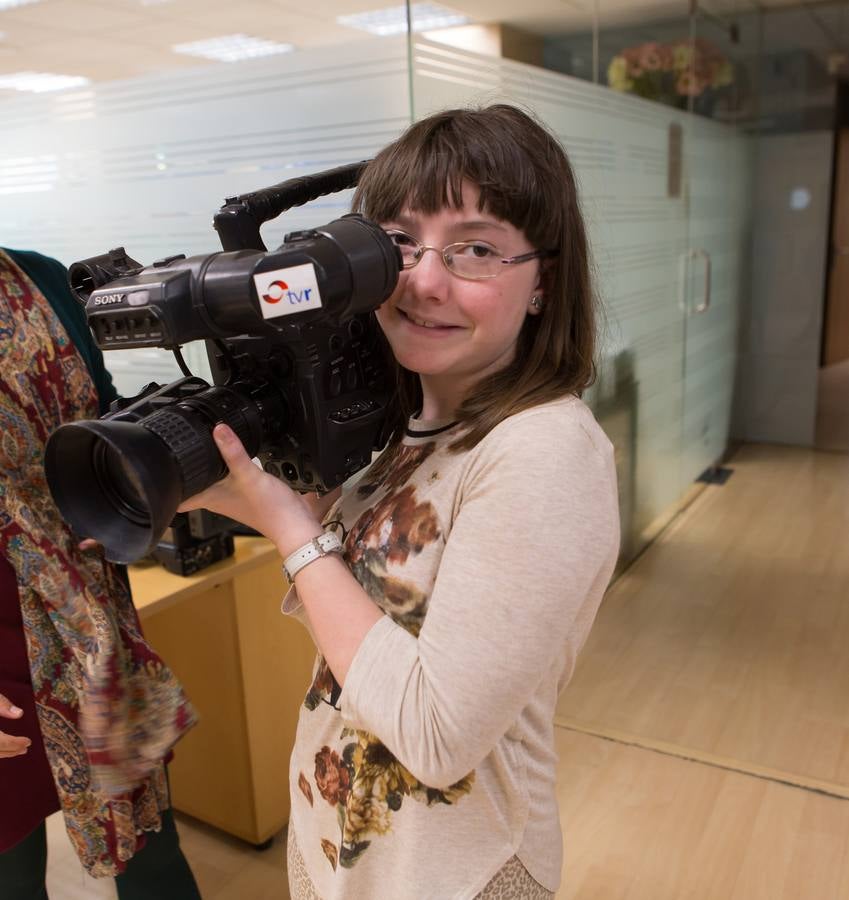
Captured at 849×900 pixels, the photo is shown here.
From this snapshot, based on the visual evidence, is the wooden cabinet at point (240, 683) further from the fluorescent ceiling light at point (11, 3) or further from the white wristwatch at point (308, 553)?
the fluorescent ceiling light at point (11, 3)

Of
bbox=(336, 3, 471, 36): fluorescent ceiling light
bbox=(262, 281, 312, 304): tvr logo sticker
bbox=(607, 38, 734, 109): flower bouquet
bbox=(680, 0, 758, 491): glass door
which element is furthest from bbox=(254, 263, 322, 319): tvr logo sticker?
bbox=(680, 0, 758, 491): glass door

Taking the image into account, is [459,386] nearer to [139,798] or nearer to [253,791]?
Result: [139,798]

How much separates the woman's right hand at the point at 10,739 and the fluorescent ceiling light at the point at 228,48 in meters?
1.33

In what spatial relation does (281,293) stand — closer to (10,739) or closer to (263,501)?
(263,501)

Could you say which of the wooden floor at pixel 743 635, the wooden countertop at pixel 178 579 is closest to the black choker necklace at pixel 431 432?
the wooden countertop at pixel 178 579

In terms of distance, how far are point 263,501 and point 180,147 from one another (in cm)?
140

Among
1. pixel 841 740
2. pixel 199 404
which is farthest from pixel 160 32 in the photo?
pixel 841 740

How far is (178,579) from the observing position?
4.95 ft

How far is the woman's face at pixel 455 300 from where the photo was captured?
0.69 metres

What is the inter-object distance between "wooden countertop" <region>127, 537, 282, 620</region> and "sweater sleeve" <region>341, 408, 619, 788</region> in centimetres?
88

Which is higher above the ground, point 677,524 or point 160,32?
point 160,32

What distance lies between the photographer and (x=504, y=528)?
1.96 feet

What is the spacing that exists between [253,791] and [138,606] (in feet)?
1.76

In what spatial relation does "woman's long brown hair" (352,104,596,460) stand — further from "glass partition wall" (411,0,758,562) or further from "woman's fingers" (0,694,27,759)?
"glass partition wall" (411,0,758,562)
